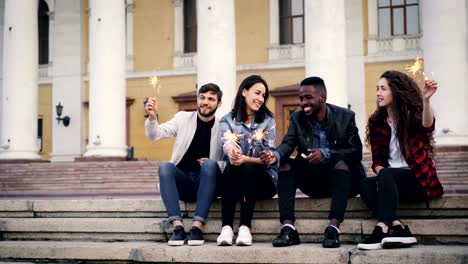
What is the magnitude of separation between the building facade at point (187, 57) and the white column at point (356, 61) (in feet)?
0.12

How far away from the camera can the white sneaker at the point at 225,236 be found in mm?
5621

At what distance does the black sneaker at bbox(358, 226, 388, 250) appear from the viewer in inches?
203

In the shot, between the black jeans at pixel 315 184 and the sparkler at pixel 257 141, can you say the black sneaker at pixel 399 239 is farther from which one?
the sparkler at pixel 257 141

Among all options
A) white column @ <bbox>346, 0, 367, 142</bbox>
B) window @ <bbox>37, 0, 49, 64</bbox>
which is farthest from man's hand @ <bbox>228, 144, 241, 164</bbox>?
window @ <bbox>37, 0, 49, 64</bbox>

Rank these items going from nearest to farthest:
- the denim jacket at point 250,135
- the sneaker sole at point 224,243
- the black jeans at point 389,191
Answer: the black jeans at point 389,191, the sneaker sole at point 224,243, the denim jacket at point 250,135

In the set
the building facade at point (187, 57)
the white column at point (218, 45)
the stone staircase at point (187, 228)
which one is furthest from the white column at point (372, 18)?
the stone staircase at point (187, 228)

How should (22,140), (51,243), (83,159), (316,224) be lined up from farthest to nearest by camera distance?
(22,140) < (83,159) < (51,243) < (316,224)

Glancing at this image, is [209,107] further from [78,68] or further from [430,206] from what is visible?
[78,68]

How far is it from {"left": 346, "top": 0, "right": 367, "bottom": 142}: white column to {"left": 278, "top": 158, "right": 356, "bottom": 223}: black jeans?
17163mm

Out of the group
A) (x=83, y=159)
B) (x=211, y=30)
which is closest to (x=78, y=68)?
(x=83, y=159)

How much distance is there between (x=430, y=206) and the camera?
5.84 metres

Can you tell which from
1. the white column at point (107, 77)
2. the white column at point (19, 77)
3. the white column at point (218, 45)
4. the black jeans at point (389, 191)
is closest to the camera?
the black jeans at point (389, 191)

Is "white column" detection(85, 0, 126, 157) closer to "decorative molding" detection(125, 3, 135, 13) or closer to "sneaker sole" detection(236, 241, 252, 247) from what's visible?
"decorative molding" detection(125, 3, 135, 13)

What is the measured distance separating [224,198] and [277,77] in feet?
61.0
